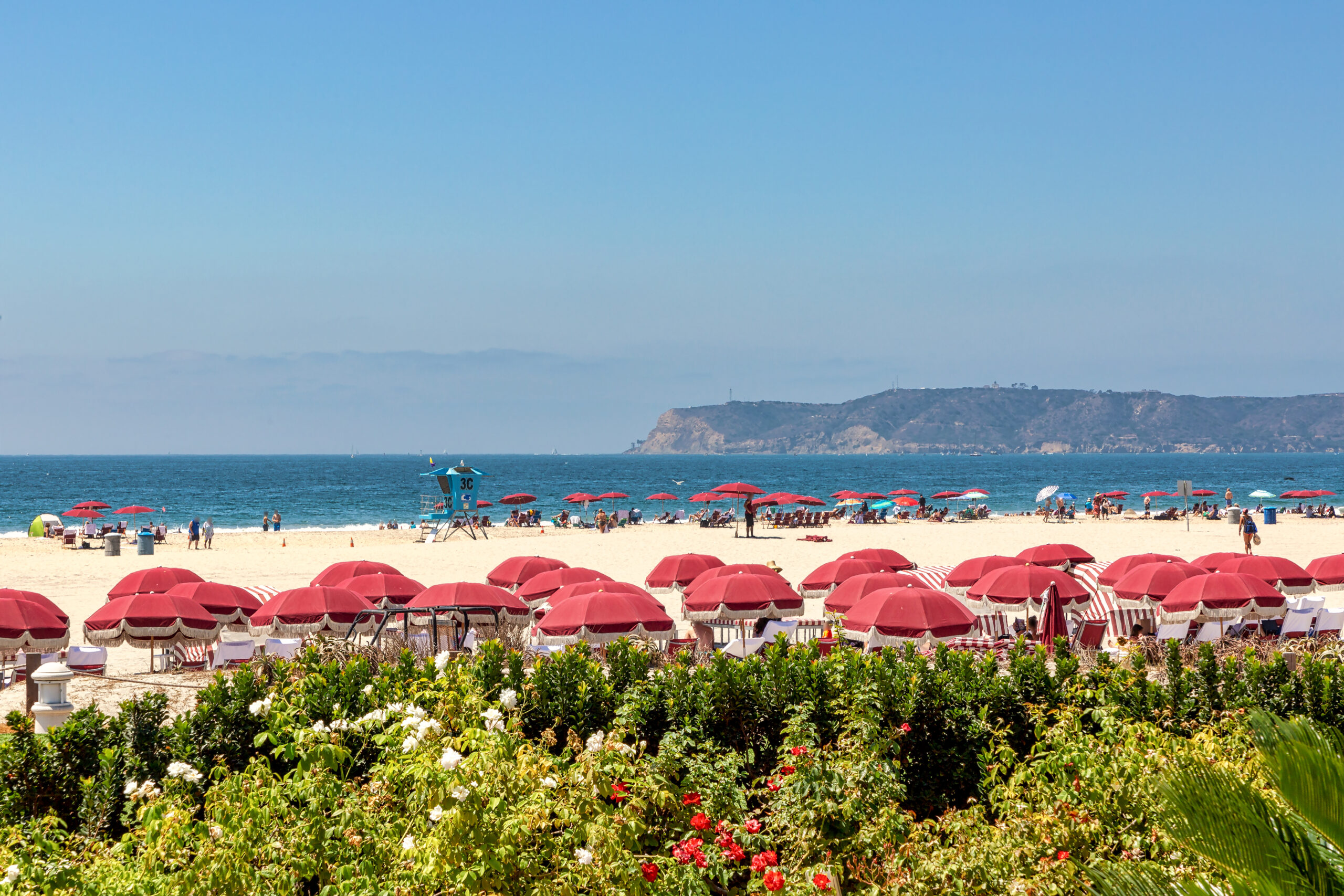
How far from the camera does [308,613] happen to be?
42.3ft

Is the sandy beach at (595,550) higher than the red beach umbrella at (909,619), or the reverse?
the red beach umbrella at (909,619)

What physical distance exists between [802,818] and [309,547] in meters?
31.2

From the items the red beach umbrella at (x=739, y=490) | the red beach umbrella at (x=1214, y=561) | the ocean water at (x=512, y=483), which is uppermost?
the red beach umbrella at (x=739, y=490)

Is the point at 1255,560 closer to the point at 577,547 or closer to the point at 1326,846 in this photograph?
the point at 1326,846

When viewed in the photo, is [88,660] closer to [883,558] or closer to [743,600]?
[743,600]

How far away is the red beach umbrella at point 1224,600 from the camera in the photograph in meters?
13.0

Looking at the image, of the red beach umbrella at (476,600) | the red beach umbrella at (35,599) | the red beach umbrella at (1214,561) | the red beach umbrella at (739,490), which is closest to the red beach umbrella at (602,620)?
the red beach umbrella at (476,600)

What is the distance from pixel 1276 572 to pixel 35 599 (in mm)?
16142

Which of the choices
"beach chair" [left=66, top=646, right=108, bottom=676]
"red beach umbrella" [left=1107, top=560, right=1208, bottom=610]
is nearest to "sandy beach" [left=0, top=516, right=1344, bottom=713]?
"beach chair" [left=66, top=646, right=108, bottom=676]

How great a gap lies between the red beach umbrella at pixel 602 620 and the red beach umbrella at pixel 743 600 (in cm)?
126

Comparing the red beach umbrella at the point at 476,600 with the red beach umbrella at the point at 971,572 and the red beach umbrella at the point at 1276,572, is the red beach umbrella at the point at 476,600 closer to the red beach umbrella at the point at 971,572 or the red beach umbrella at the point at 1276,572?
the red beach umbrella at the point at 971,572

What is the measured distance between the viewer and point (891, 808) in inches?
239

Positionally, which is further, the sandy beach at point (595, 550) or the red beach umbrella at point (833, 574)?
the sandy beach at point (595, 550)

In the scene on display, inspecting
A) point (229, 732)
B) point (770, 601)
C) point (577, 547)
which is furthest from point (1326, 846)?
point (577, 547)
